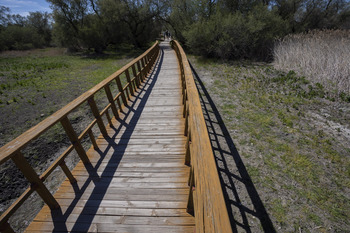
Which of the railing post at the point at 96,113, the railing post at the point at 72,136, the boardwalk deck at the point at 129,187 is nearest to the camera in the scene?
the boardwalk deck at the point at 129,187

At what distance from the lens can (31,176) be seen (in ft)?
5.88

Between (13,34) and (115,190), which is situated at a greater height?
(13,34)

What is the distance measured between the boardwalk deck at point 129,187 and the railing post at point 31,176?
146mm

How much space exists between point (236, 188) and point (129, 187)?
2109mm

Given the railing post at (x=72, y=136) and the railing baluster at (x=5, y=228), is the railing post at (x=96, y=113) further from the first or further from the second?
the railing baluster at (x=5, y=228)

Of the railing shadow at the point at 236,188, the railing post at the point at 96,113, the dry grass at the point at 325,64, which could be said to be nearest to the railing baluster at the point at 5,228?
the railing post at the point at 96,113

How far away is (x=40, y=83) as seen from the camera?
10.7m

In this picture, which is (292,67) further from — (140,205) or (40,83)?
(40,83)

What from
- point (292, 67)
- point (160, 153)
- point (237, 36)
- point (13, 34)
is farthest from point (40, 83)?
point (13, 34)

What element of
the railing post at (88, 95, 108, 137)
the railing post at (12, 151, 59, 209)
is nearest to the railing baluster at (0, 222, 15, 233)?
the railing post at (12, 151, 59, 209)

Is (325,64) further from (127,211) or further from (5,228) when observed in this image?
(5,228)

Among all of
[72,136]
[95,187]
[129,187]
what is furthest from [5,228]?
[129,187]

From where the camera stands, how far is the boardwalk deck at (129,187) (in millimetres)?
1946

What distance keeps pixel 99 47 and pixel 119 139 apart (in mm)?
29479
